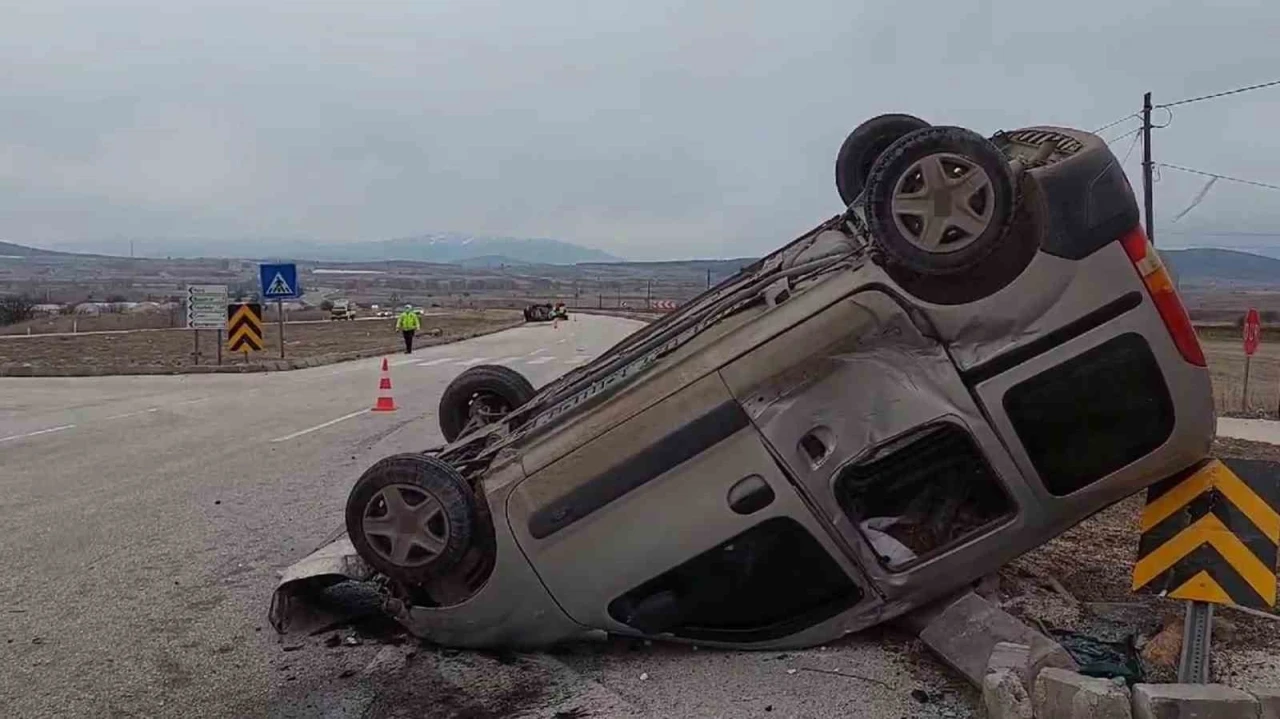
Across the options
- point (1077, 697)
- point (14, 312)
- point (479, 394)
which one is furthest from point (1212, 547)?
point (14, 312)

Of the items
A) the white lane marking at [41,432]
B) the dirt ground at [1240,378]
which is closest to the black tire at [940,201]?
the dirt ground at [1240,378]

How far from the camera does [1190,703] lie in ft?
11.0

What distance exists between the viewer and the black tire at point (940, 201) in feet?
12.6

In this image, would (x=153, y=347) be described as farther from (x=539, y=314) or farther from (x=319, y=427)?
(x=539, y=314)

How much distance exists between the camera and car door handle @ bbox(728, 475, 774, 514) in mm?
4164

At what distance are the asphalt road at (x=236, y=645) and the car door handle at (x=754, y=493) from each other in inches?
26.2

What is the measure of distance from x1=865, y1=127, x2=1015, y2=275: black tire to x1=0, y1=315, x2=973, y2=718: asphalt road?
1.60 meters

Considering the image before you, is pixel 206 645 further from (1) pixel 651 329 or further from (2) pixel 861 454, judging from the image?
(2) pixel 861 454

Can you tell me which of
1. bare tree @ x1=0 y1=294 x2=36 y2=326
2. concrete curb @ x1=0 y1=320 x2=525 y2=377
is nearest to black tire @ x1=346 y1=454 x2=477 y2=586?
concrete curb @ x1=0 y1=320 x2=525 y2=377

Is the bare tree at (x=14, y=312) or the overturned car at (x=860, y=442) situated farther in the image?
the bare tree at (x=14, y=312)

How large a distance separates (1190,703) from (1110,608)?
5.92ft

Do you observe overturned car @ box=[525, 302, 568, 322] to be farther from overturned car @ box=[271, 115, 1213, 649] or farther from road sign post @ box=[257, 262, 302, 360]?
overturned car @ box=[271, 115, 1213, 649]

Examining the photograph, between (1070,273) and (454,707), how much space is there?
8.93 feet

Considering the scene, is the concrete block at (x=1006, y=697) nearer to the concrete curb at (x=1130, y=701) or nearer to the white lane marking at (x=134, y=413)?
the concrete curb at (x=1130, y=701)
